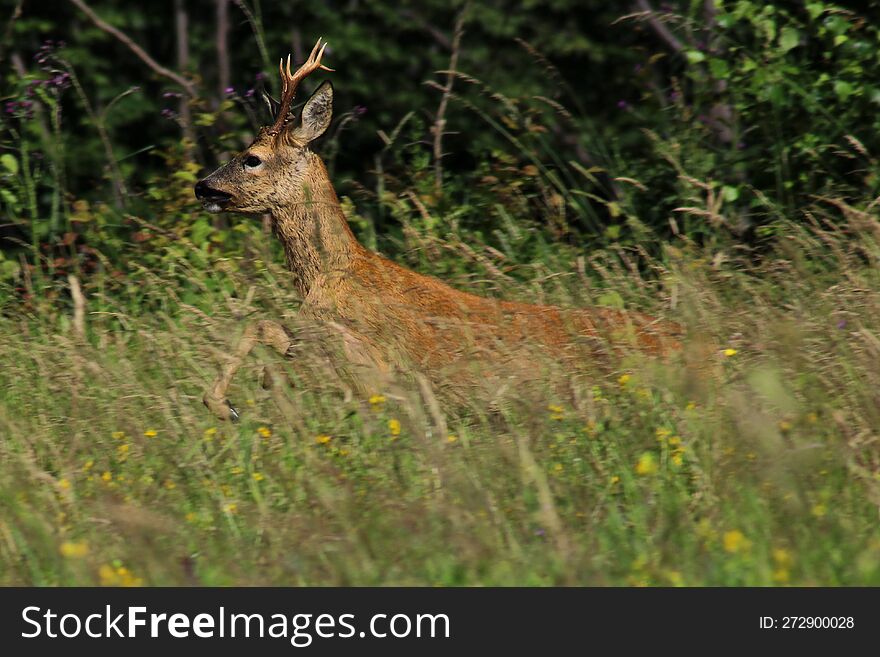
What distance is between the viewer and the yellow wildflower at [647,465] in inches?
165

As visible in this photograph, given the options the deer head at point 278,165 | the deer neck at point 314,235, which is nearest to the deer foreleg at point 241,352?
the deer neck at point 314,235

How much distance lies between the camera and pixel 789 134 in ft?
23.9

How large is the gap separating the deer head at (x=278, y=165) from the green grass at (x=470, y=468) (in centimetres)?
66

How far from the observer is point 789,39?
698cm

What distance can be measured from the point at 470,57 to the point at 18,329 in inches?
356

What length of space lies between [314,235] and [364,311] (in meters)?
0.48

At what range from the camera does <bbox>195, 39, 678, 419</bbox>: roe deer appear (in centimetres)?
512

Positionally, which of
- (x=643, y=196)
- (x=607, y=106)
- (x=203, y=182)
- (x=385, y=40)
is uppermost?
(x=203, y=182)

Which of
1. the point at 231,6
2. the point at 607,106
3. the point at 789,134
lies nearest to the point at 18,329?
the point at 789,134

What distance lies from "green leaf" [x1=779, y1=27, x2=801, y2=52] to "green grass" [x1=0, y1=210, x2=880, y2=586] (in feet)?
5.06

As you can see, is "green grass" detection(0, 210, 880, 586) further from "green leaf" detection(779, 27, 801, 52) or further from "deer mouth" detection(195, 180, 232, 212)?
"green leaf" detection(779, 27, 801, 52)

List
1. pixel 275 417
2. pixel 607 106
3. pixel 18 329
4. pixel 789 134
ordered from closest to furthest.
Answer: pixel 275 417 < pixel 18 329 < pixel 789 134 < pixel 607 106

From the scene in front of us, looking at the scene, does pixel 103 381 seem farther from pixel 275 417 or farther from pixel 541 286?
pixel 541 286

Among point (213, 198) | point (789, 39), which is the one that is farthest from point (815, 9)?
point (213, 198)
